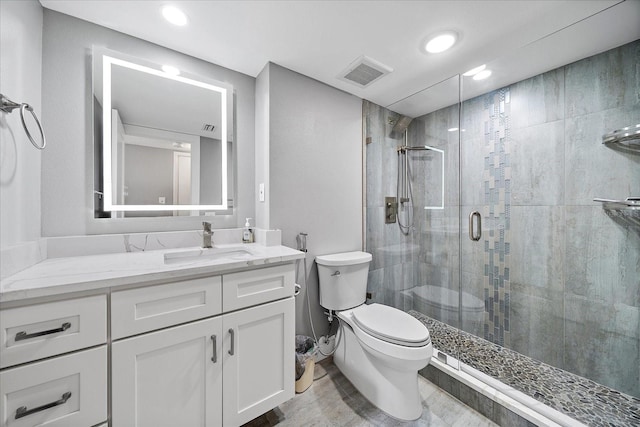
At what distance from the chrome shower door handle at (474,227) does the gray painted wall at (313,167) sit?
929 mm

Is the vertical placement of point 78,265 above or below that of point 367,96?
below

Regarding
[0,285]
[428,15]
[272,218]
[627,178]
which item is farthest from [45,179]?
[627,178]

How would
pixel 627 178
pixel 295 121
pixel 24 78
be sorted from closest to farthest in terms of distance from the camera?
1. pixel 24 78
2. pixel 627 178
3. pixel 295 121

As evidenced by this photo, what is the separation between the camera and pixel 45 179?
1.18 meters

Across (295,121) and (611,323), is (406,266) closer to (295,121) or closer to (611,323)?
(611,323)

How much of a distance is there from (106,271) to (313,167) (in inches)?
51.6

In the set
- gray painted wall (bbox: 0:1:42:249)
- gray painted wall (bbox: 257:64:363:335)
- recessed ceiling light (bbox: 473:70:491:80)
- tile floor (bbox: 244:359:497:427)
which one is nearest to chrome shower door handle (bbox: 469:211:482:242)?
gray painted wall (bbox: 257:64:363:335)

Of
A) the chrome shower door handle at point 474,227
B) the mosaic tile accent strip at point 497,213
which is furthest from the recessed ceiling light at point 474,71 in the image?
the chrome shower door handle at point 474,227

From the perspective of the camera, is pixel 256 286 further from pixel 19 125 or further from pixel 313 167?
pixel 19 125

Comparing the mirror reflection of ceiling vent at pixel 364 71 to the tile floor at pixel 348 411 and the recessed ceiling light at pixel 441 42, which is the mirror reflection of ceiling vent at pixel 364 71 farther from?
the tile floor at pixel 348 411

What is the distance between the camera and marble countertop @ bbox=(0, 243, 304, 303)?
74 centimetres

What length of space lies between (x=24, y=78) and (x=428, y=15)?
1.92 meters

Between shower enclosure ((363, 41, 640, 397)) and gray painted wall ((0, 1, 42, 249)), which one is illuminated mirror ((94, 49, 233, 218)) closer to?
gray painted wall ((0, 1, 42, 249))

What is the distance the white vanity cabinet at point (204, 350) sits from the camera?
0.88m
